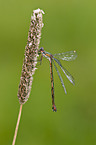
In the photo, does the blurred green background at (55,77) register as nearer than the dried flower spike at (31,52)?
No

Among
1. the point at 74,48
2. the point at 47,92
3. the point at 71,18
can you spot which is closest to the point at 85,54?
the point at 74,48

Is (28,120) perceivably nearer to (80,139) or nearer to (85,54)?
(80,139)

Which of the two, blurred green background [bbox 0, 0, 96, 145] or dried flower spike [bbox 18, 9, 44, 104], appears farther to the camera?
blurred green background [bbox 0, 0, 96, 145]

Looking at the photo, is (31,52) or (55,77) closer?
(31,52)

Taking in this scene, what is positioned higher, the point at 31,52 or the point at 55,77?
the point at 55,77
